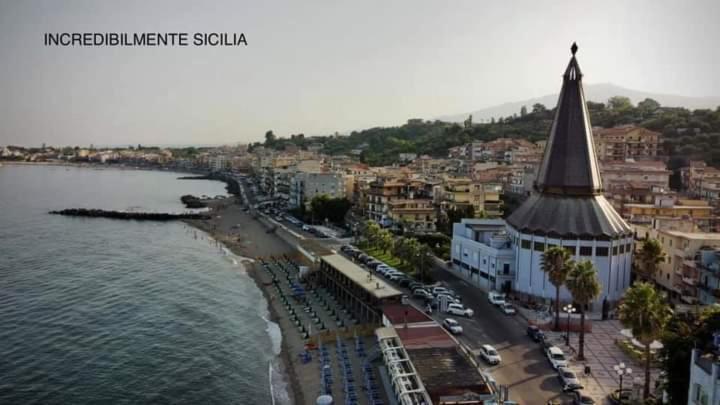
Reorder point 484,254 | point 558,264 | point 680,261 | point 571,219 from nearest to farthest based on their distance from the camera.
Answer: point 558,264 < point 680,261 < point 571,219 < point 484,254

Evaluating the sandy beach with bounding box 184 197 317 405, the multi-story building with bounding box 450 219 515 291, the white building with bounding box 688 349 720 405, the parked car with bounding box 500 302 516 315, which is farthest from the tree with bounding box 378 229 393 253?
the white building with bounding box 688 349 720 405

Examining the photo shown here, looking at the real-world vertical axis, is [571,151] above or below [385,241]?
above

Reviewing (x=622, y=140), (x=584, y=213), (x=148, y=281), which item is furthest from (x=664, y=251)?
(x=622, y=140)

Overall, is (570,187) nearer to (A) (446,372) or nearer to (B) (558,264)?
(B) (558,264)

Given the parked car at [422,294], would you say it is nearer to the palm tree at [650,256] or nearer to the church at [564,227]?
the church at [564,227]

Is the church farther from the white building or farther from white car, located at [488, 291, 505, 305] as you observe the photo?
the white building

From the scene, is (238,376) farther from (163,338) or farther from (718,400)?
(718,400)

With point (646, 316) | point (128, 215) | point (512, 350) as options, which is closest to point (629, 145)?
point (512, 350)
